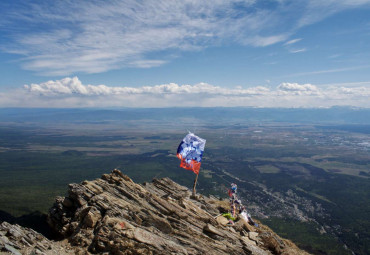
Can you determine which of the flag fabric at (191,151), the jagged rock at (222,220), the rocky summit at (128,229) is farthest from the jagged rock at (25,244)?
the flag fabric at (191,151)

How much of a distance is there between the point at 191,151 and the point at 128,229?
16.6 metres

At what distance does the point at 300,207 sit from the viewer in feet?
510

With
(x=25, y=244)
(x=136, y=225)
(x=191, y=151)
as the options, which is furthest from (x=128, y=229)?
(x=191, y=151)

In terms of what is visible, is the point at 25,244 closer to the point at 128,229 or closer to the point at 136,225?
the point at 128,229

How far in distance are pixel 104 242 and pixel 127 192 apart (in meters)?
10.5

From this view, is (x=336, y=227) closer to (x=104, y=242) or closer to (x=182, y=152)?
(x=182, y=152)

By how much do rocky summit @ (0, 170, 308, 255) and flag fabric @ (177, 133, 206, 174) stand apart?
227 inches

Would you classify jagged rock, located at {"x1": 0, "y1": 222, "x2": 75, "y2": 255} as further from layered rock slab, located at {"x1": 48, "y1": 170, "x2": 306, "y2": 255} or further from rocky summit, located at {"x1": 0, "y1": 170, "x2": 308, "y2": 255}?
layered rock slab, located at {"x1": 48, "y1": 170, "x2": 306, "y2": 255}

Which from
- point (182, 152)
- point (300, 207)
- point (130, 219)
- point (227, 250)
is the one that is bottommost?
point (300, 207)

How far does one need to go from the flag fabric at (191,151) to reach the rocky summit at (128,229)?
227 inches

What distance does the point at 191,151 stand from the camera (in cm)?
3856

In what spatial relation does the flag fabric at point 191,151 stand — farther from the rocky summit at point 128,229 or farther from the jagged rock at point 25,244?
the jagged rock at point 25,244

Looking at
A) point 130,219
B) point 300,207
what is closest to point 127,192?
point 130,219

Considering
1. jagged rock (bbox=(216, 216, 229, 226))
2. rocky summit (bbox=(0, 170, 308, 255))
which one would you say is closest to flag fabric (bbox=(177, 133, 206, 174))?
rocky summit (bbox=(0, 170, 308, 255))
